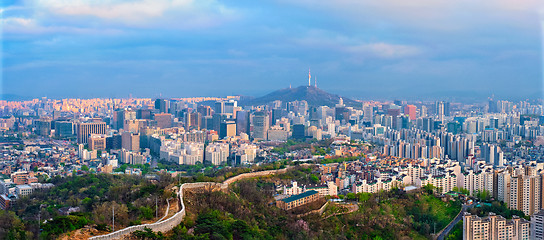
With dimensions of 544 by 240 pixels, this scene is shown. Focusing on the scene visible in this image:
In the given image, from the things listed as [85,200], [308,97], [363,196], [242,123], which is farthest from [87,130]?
[308,97]

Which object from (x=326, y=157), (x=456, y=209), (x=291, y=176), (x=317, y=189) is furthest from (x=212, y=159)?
(x=456, y=209)

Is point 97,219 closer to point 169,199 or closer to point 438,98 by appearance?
point 169,199

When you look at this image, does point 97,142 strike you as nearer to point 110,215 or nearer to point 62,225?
point 110,215

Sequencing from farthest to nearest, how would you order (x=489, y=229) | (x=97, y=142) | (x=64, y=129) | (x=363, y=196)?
1. (x=64, y=129)
2. (x=97, y=142)
3. (x=363, y=196)
4. (x=489, y=229)

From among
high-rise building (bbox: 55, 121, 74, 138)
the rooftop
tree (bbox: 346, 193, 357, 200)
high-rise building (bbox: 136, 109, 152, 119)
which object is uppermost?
high-rise building (bbox: 136, 109, 152, 119)

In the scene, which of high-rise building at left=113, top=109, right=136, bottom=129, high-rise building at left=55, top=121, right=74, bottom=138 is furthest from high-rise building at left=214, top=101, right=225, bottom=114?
high-rise building at left=55, top=121, right=74, bottom=138

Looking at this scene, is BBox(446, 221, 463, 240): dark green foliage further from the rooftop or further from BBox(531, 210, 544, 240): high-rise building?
the rooftop
